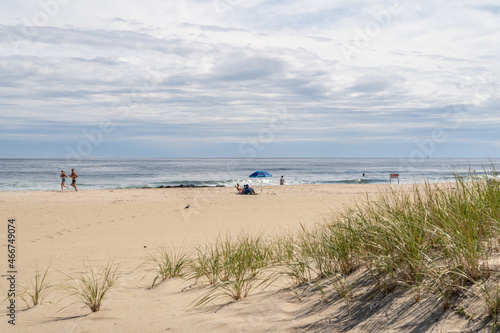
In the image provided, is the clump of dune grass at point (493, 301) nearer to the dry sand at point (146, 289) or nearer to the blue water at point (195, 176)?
the dry sand at point (146, 289)

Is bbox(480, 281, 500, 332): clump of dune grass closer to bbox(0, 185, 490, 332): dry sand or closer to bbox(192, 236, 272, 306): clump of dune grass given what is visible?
bbox(0, 185, 490, 332): dry sand

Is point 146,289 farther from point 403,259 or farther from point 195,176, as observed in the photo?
point 195,176

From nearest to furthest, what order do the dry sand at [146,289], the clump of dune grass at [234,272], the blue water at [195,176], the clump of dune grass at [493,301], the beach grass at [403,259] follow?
the clump of dune grass at [493,301] → the beach grass at [403,259] → the dry sand at [146,289] → the clump of dune grass at [234,272] → the blue water at [195,176]

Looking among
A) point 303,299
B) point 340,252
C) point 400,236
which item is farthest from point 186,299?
point 400,236

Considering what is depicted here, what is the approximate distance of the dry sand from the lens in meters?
3.20

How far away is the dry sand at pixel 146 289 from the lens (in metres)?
3.20

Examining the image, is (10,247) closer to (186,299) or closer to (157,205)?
(186,299)

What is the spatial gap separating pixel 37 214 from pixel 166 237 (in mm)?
7539

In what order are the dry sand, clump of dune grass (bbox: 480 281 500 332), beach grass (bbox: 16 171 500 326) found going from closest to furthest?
1. clump of dune grass (bbox: 480 281 500 332)
2. beach grass (bbox: 16 171 500 326)
3. the dry sand

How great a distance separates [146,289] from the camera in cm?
513

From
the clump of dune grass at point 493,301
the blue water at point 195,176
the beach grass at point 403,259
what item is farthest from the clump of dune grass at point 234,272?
the blue water at point 195,176

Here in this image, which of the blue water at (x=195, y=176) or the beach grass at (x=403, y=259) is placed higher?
the blue water at (x=195, y=176)

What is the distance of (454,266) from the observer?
117 inches

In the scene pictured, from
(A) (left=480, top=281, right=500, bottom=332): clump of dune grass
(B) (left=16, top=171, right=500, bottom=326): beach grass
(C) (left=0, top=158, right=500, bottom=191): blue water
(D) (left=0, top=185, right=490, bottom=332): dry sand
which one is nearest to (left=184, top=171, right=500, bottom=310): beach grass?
(B) (left=16, top=171, right=500, bottom=326): beach grass
